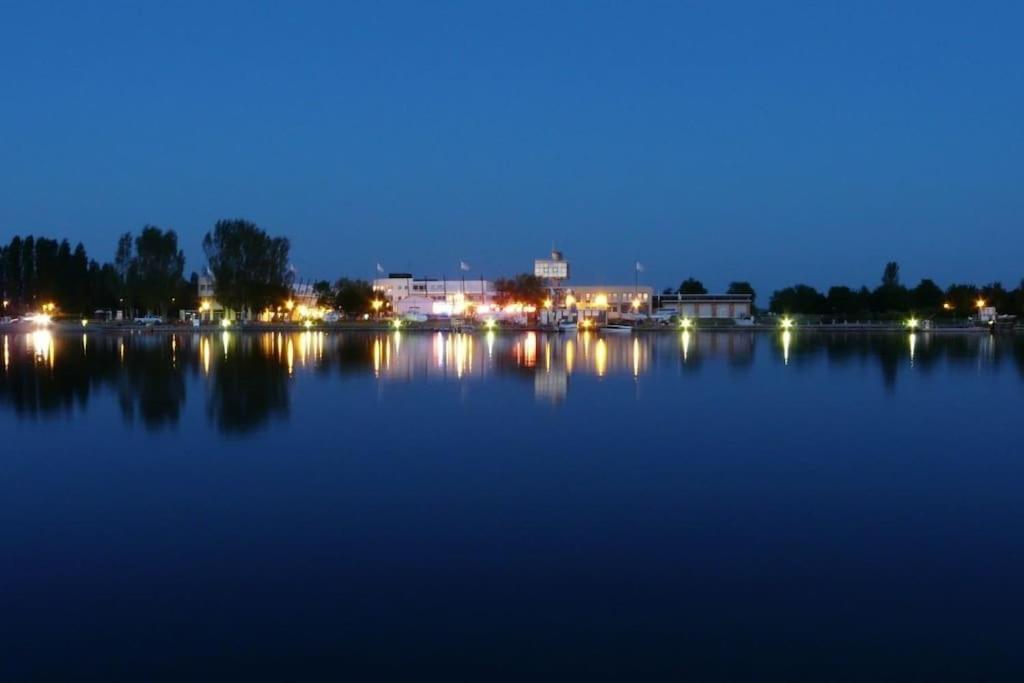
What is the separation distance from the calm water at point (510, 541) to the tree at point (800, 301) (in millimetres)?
71413

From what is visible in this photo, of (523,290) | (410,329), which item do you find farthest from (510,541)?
(523,290)

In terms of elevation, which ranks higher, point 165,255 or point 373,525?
point 165,255

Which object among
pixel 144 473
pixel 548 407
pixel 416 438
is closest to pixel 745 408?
pixel 548 407

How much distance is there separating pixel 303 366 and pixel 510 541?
1795 cm

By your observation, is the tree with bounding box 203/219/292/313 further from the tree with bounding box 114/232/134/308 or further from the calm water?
the calm water

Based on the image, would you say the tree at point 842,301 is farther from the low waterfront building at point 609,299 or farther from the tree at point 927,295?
the low waterfront building at point 609,299

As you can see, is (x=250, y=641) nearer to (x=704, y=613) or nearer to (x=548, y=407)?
(x=704, y=613)

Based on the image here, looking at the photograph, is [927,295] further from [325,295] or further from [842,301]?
[325,295]

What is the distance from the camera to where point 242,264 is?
192 feet

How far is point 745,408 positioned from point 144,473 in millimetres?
8911

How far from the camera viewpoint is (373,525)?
288 inches

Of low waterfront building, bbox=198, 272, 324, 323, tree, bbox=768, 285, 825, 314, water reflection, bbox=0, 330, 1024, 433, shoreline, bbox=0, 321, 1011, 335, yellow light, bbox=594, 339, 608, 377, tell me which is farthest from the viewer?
tree, bbox=768, 285, 825, 314

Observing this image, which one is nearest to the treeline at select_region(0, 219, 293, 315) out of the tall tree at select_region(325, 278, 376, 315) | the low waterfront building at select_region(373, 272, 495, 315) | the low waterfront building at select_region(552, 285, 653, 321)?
the tall tree at select_region(325, 278, 376, 315)

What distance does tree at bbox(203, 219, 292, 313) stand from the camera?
5822 centimetres
